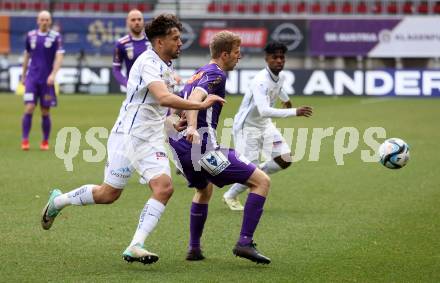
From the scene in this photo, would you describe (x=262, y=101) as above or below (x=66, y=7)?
below

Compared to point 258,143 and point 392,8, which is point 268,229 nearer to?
point 258,143

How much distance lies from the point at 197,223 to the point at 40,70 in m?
9.71

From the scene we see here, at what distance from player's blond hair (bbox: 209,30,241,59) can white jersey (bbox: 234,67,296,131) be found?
2.22 metres

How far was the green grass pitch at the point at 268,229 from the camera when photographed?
24.5 ft

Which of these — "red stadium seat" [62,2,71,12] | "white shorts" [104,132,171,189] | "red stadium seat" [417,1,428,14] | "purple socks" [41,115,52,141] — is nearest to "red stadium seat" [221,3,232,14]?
"red stadium seat" [62,2,71,12]

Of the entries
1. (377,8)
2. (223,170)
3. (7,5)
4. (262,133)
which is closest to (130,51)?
(262,133)

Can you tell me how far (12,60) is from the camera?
1521 inches

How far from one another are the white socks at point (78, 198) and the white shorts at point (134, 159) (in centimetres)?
33

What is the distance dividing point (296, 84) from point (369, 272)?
1039 inches

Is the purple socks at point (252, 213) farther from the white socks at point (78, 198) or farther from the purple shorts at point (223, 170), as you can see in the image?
the white socks at point (78, 198)

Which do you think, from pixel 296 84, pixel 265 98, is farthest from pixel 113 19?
pixel 265 98

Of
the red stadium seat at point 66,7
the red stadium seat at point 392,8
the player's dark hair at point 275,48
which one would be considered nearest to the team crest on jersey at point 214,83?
the player's dark hair at point 275,48

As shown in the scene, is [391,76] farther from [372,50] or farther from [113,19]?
[113,19]

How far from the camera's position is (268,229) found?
9.54 m
